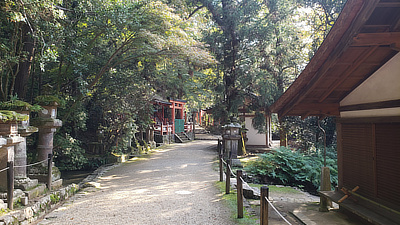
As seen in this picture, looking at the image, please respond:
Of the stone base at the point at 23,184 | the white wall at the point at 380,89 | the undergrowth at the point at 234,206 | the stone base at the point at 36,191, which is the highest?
the white wall at the point at 380,89

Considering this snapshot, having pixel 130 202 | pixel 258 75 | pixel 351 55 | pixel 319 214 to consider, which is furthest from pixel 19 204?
pixel 258 75

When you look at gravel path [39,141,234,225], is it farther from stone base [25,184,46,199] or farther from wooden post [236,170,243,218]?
stone base [25,184,46,199]

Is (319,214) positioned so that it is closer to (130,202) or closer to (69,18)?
(130,202)

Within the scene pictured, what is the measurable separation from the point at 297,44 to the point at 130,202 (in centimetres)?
1218

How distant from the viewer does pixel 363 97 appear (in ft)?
16.4

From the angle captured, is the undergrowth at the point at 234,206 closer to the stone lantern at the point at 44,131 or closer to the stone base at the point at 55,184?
the stone base at the point at 55,184

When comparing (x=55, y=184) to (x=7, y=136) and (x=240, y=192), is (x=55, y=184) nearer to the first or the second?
(x=7, y=136)

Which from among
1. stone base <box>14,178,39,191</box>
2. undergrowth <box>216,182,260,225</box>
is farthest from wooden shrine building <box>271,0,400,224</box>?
stone base <box>14,178,39,191</box>

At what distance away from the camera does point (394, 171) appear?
426 cm

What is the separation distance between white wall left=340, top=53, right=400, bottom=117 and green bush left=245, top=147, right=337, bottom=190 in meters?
5.40

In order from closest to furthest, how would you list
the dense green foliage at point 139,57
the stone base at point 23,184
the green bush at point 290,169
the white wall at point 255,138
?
the stone base at point 23,184, the dense green foliage at point 139,57, the green bush at point 290,169, the white wall at point 255,138

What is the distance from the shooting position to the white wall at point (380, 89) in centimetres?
423

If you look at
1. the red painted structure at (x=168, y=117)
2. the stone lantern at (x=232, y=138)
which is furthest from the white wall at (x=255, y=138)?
the red painted structure at (x=168, y=117)

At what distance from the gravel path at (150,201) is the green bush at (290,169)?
6.49 ft
